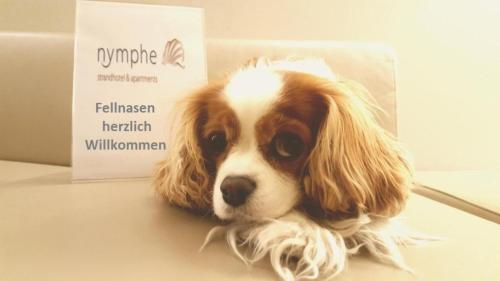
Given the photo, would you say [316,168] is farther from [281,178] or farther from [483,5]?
[483,5]

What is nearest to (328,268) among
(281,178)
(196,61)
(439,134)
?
(281,178)

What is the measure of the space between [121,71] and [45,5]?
33.7 inches

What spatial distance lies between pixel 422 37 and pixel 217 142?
1472 millimetres

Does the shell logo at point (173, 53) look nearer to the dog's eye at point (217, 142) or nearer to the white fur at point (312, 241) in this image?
the dog's eye at point (217, 142)

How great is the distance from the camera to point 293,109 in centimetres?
80

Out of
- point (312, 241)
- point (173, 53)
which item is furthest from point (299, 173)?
point (173, 53)

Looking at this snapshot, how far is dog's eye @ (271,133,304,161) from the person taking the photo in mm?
786

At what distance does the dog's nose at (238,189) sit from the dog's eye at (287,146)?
86mm

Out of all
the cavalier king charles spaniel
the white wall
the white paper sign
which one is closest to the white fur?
the cavalier king charles spaniel

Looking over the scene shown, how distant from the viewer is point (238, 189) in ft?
2.40

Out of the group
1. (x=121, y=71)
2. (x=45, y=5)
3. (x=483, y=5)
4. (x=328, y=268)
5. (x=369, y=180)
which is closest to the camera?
(x=328, y=268)

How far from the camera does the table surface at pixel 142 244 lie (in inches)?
24.1

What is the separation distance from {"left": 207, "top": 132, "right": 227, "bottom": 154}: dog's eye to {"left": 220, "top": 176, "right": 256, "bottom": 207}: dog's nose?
0.43 feet

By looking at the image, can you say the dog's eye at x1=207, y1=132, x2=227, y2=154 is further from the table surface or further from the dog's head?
the table surface
